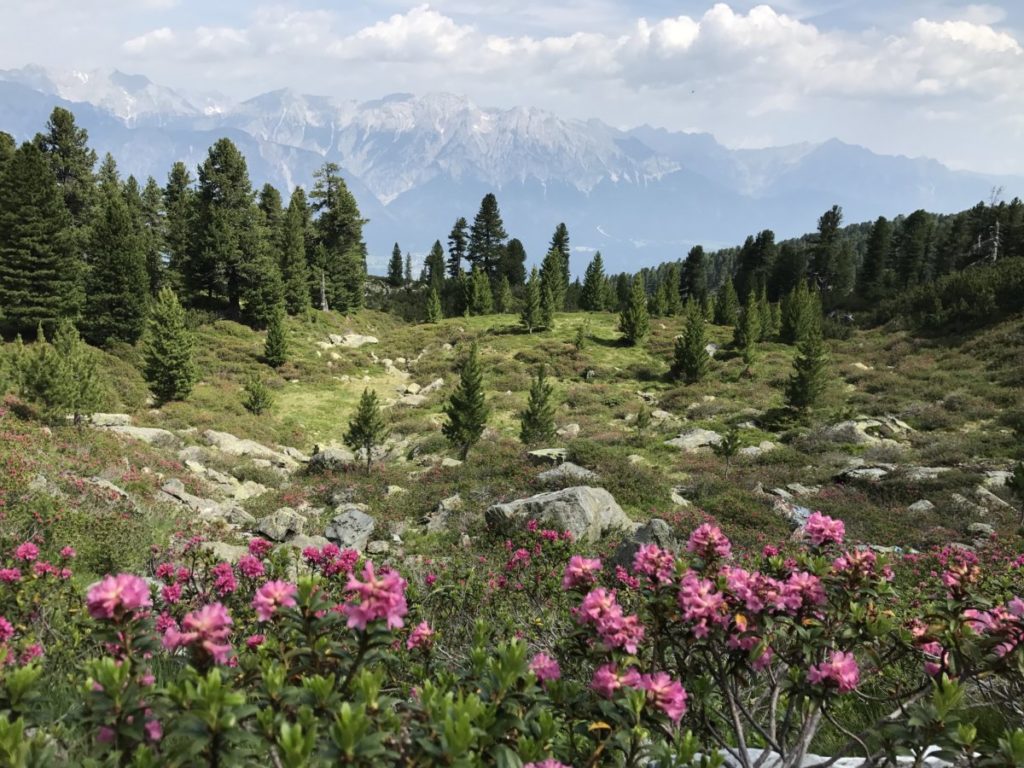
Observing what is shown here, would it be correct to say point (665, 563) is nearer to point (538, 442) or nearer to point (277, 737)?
point (277, 737)

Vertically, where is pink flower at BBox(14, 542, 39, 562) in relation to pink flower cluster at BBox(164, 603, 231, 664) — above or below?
below

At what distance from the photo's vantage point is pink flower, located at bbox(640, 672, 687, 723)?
2.47 metres

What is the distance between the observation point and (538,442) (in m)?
23.2

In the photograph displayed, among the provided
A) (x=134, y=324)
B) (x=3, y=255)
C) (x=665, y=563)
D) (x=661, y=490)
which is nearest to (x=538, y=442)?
(x=661, y=490)

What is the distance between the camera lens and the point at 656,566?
127 inches

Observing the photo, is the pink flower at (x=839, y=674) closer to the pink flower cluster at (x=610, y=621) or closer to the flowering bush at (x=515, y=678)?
the flowering bush at (x=515, y=678)

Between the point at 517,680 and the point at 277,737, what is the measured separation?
1.10 meters

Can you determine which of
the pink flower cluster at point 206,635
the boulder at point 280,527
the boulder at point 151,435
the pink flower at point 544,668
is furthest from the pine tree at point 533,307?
the pink flower cluster at point 206,635

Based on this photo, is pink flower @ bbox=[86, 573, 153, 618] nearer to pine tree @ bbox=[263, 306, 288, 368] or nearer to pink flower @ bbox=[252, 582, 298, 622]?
pink flower @ bbox=[252, 582, 298, 622]

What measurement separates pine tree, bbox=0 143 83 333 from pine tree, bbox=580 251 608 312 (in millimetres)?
47576

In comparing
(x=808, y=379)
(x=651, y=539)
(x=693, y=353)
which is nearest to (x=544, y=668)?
(x=651, y=539)

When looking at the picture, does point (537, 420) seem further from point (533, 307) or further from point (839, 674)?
point (533, 307)

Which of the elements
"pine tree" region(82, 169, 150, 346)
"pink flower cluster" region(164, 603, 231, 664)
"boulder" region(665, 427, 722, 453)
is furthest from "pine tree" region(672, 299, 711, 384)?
"pink flower cluster" region(164, 603, 231, 664)

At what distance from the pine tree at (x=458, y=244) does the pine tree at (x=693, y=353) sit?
4156 centimetres
